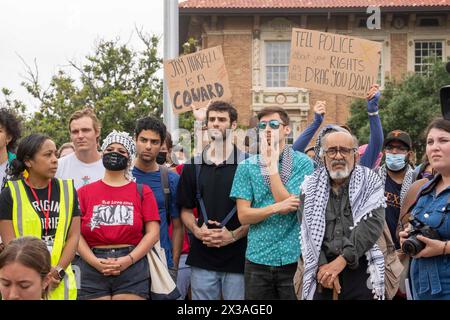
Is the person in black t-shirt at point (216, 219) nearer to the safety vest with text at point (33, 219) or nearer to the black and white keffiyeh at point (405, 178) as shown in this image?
the safety vest with text at point (33, 219)

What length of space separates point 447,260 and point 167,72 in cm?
438

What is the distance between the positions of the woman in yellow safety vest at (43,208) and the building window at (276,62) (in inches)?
1113

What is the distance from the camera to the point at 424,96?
27.5 meters

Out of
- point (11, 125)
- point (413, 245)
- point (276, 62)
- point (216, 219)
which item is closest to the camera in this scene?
point (413, 245)

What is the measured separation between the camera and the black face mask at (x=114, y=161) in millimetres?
6527

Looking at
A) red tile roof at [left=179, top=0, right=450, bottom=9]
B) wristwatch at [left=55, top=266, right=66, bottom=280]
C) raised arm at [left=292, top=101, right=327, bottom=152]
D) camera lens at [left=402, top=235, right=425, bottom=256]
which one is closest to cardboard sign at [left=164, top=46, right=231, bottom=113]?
raised arm at [left=292, top=101, right=327, bottom=152]

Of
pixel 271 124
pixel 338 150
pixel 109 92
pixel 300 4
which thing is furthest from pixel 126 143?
pixel 300 4

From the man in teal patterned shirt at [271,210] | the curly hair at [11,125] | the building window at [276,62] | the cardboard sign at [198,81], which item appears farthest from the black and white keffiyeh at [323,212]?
the building window at [276,62]

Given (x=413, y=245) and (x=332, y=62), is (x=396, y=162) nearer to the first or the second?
(x=332, y=62)

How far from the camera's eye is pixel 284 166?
654 centimetres

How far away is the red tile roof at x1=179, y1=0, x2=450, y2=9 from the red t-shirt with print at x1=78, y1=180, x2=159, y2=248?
92.0 ft

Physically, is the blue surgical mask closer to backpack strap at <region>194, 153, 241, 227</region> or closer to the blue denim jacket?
backpack strap at <region>194, 153, 241, 227</region>

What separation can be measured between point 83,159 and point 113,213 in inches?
39.5
